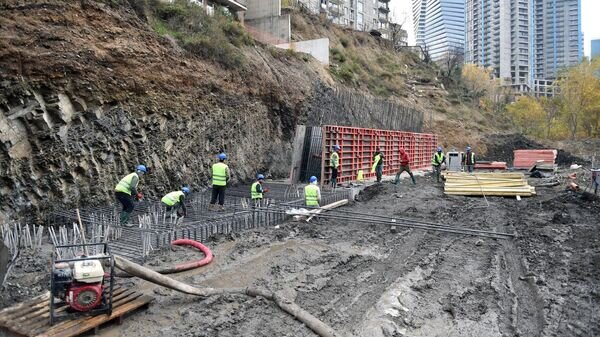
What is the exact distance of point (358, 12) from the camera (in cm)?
6328

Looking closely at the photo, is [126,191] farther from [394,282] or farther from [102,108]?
[394,282]

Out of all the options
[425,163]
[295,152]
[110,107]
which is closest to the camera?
[110,107]

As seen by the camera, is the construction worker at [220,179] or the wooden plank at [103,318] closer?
the wooden plank at [103,318]

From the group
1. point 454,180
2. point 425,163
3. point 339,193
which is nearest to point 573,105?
point 425,163

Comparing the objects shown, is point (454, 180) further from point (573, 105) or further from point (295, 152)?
point (573, 105)

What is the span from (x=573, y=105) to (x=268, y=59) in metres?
34.0

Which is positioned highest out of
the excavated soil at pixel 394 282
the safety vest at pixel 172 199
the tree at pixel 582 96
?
the tree at pixel 582 96

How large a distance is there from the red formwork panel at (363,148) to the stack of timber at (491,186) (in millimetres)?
3661

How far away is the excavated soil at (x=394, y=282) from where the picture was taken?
4.52 metres

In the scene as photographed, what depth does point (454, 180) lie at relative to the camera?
15.5 metres

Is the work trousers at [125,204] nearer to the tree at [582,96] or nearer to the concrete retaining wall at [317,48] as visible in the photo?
the concrete retaining wall at [317,48]

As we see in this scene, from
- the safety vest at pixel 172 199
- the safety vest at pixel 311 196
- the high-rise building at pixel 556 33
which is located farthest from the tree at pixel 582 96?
the high-rise building at pixel 556 33

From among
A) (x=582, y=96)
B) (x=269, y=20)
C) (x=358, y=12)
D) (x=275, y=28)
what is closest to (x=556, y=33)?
(x=358, y=12)

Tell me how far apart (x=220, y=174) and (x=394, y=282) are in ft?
17.3
